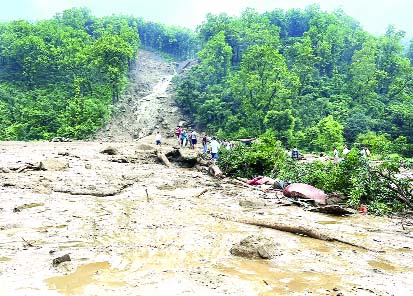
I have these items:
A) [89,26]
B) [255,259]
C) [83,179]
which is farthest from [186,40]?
[255,259]

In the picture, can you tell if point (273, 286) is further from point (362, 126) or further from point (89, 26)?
point (89, 26)

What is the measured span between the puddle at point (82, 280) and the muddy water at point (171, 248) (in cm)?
1

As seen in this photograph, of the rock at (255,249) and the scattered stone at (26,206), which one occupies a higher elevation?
the rock at (255,249)

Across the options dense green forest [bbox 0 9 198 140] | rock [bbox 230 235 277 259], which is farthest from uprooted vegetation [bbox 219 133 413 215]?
dense green forest [bbox 0 9 198 140]

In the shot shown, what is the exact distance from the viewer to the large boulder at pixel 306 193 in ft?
36.7

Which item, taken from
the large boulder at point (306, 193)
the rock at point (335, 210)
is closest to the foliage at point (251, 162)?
the large boulder at point (306, 193)

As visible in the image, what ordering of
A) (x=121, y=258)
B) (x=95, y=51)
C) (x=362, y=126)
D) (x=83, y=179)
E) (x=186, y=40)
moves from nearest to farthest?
(x=121, y=258), (x=83, y=179), (x=362, y=126), (x=95, y=51), (x=186, y=40)

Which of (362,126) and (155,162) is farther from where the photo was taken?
(362,126)

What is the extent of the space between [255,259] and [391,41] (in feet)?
207

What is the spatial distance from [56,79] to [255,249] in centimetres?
5566

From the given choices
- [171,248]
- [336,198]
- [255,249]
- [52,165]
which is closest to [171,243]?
[171,248]

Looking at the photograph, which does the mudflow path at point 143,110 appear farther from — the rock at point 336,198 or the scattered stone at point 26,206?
the rock at point 336,198

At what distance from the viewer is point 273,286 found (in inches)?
187

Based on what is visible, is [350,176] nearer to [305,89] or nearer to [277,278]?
[277,278]
